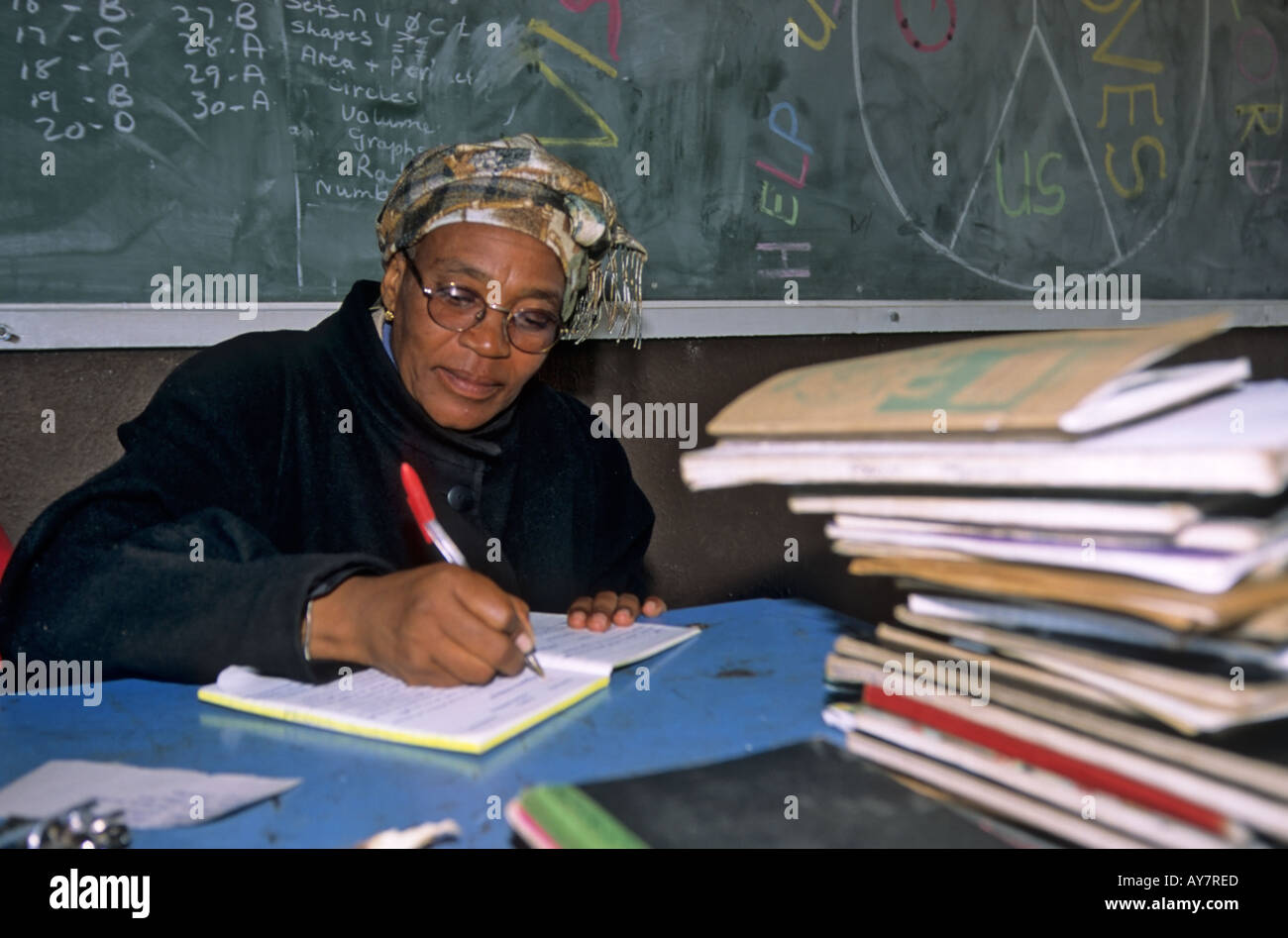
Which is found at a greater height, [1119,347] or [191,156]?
[191,156]

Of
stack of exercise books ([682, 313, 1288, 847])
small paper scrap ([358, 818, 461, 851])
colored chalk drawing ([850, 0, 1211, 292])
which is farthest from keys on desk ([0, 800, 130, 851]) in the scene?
colored chalk drawing ([850, 0, 1211, 292])

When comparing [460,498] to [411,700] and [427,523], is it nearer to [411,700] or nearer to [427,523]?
[427,523]

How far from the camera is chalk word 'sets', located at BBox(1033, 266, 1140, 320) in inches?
97.4

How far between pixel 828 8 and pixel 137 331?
5.56 feet

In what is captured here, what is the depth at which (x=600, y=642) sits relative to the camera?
1062 mm

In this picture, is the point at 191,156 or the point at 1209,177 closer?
the point at 191,156

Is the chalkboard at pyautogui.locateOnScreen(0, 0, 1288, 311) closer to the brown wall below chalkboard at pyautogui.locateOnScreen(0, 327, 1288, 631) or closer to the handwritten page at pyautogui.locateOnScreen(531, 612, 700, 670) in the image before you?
the brown wall below chalkboard at pyautogui.locateOnScreen(0, 327, 1288, 631)

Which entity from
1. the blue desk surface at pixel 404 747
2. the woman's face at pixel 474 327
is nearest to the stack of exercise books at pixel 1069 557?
the blue desk surface at pixel 404 747

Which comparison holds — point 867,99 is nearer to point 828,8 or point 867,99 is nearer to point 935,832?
point 828,8

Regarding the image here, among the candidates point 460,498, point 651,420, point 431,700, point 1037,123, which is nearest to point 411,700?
point 431,700

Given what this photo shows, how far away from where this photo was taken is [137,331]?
68.2 inches

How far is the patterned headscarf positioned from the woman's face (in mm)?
21
